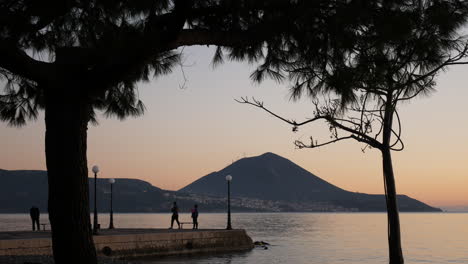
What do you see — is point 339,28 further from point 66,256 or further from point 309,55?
point 66,256

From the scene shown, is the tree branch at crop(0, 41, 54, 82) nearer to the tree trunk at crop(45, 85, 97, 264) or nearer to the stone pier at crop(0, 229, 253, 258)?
the tree trunk at crop(45, 85, 97, 264)

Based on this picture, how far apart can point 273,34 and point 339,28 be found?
0.91 m

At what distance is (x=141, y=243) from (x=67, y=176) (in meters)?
18.8

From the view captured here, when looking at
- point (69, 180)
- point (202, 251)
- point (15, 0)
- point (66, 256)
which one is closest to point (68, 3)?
point (15, 0)

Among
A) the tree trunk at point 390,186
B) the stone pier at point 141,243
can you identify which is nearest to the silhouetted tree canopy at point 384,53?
the tree trunk at point 390,186

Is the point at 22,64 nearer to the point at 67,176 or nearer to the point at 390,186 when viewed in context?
the point at 67,176

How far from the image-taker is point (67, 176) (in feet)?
32.7

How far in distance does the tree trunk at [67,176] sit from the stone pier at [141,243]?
1279cm

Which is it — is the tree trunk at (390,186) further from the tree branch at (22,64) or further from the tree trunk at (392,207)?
the tree branch at (22,64)

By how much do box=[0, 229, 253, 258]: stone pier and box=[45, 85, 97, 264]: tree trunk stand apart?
1279cm

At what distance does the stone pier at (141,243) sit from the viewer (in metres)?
22.9

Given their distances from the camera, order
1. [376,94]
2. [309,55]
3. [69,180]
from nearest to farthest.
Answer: [69,180] → [309,55] → [376,94]

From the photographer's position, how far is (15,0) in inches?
368

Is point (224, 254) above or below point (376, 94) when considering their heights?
below
